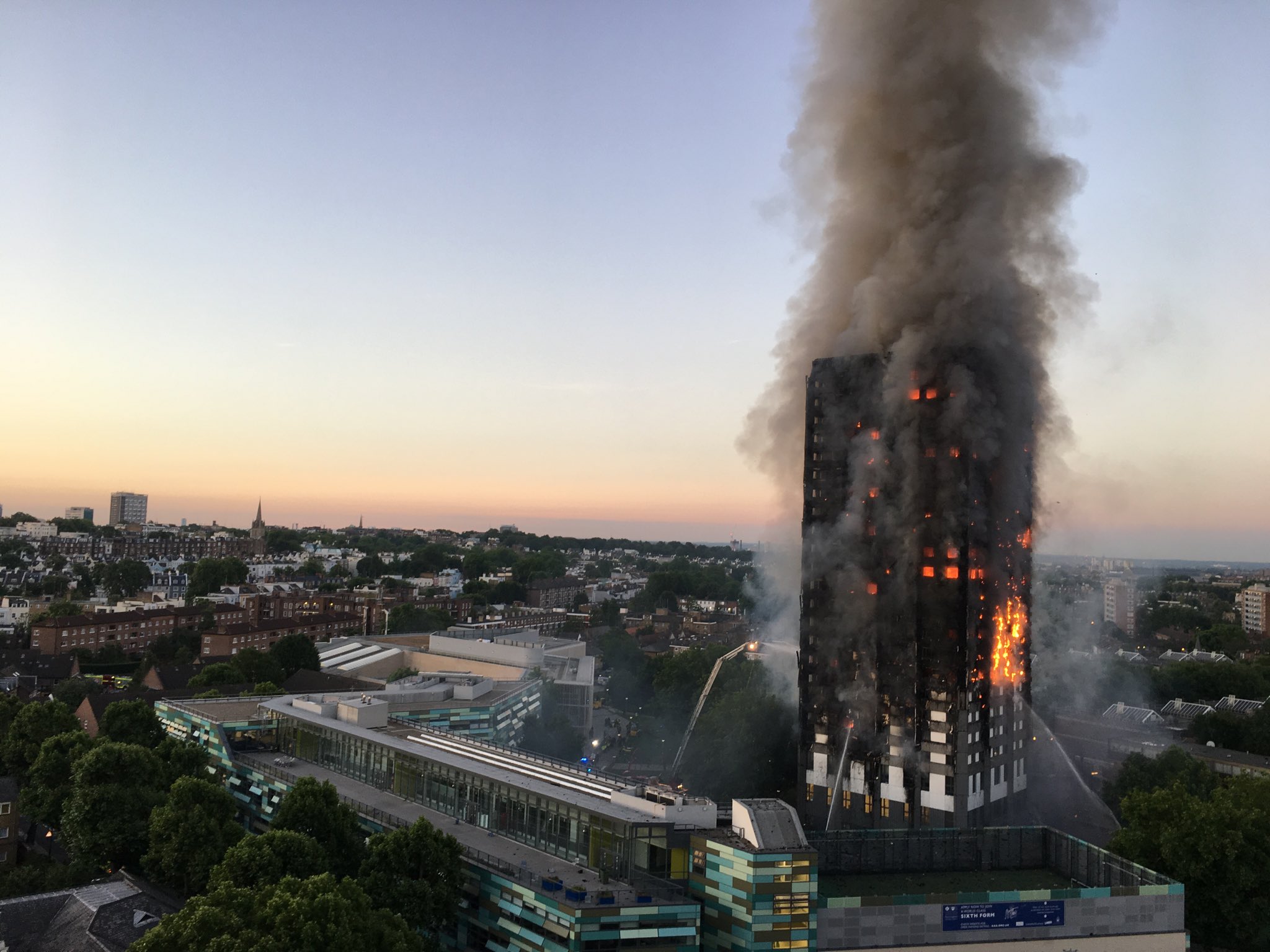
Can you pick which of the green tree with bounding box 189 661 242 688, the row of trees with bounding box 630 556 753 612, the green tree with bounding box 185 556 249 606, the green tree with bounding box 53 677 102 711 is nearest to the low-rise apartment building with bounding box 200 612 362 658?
the green tree with bounding box 189 661 242 688

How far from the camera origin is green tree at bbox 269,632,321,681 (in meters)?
82.3

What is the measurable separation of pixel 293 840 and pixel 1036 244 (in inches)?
1802

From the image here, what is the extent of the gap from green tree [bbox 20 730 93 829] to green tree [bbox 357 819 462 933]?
65.9 ft

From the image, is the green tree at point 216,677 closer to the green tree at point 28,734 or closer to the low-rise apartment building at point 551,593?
the green tree at point 28,734

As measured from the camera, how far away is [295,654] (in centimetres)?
8238

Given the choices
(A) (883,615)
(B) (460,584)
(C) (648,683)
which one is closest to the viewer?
(A) (883,615)

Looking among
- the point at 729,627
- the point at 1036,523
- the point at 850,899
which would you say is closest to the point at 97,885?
the point at 850,899

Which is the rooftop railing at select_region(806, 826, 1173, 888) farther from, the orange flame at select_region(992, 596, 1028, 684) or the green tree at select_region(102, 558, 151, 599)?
the green tree at select_region(102, 558, 151, 599)

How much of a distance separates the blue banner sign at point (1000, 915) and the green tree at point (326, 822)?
20.2 metres

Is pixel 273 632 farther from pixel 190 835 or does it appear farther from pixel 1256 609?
pixel 1256 609

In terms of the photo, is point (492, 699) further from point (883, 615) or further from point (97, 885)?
point (97, 885)

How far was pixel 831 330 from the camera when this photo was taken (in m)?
56.7

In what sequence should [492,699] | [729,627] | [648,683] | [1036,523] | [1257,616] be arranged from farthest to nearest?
1. [1257,616]
2. [729,627]
3. [648,683]
4. [492,699]
5. [1036,523]

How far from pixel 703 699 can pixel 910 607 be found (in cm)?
2819
